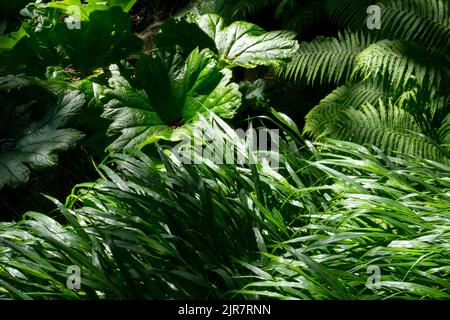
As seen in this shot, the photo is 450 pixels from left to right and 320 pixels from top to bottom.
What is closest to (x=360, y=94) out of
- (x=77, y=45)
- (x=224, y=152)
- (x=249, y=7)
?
(x=249, y=7)

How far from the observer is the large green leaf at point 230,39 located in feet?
12.1

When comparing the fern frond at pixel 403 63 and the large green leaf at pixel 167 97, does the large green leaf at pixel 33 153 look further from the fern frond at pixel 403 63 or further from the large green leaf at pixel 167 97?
the fern frond at pixel 403 63

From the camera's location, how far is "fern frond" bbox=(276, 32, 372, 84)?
3.68m

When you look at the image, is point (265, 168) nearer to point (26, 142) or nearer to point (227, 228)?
point (227, 228)

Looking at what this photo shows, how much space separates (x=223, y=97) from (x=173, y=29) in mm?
614

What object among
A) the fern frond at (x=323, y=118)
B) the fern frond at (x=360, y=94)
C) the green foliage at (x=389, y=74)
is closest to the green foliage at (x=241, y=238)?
the green foliage at (x=389, y=74)

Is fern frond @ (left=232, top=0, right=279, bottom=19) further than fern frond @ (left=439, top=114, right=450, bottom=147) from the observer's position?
Yes

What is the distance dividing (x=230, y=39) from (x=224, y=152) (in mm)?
1245

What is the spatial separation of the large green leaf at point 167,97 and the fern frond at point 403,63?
64cm

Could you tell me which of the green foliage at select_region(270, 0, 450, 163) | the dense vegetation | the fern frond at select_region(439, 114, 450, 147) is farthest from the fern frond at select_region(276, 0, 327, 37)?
the fern frond at select_region(439, 114, 450, 147)

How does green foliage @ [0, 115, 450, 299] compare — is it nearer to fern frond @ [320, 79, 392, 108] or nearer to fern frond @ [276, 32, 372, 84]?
fern frond @ [320, 79, 392, 108]
